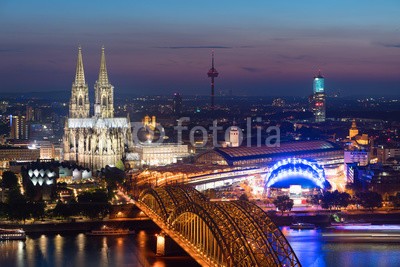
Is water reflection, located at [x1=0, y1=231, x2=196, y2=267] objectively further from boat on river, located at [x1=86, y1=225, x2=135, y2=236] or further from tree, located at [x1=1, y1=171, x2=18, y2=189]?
tree, located at [x1=1, y1=171, x2=18, y2=189]

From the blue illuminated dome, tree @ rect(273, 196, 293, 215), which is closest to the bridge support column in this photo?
tree @ rect(273, 196, 293, 215)

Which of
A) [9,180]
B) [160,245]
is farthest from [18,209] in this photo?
[160,245]

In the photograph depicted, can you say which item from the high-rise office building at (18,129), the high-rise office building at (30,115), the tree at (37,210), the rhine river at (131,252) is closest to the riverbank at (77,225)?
the tree at (37,210)

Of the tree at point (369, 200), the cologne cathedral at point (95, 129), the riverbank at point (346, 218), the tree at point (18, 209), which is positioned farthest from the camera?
the cologne cathedral at point (95, 129)

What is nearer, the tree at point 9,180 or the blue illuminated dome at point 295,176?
the blue illuminated dome at point 295,176

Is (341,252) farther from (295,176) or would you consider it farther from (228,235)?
(295,176)

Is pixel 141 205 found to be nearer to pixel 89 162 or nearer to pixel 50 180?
pixel 50 180

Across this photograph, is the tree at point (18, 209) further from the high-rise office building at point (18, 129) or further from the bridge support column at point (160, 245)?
the high-rise office building at point (18, 129)
